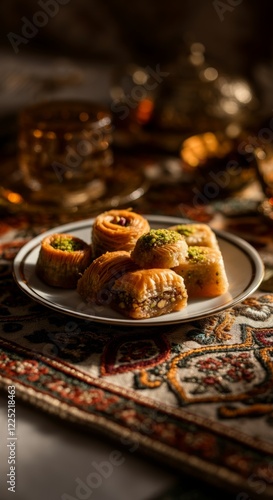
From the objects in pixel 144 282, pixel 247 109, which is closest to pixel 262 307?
pixel 144 282

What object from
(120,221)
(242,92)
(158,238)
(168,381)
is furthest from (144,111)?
(168,381)

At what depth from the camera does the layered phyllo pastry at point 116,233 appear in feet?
2.99

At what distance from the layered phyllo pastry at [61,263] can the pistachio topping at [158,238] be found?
0.11 meters

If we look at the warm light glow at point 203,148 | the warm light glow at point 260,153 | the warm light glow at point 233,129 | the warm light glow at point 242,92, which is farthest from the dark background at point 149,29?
the warm light glow at point 260,153

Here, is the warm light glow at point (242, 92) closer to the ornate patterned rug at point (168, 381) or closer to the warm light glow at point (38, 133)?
the warm light glow at point (38, 133)

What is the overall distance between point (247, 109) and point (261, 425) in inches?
42.9

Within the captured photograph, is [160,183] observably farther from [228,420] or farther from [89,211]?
[228,420]

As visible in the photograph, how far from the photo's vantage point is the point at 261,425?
671 millimetres

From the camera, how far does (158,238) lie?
83cm

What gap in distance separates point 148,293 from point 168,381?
0.11 m

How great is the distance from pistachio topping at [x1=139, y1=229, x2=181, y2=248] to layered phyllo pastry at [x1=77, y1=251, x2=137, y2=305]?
36 millimetres

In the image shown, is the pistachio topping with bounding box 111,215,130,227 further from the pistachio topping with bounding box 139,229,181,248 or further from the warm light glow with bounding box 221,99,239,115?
the warm light glow with bounding box 221,99,239,115

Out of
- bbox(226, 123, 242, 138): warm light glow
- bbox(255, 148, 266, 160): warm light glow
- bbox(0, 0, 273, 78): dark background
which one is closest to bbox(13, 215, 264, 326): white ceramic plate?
bbox(255, 148, 266, 160): warm light glow

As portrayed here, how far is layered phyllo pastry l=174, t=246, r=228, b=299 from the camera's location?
86cm
